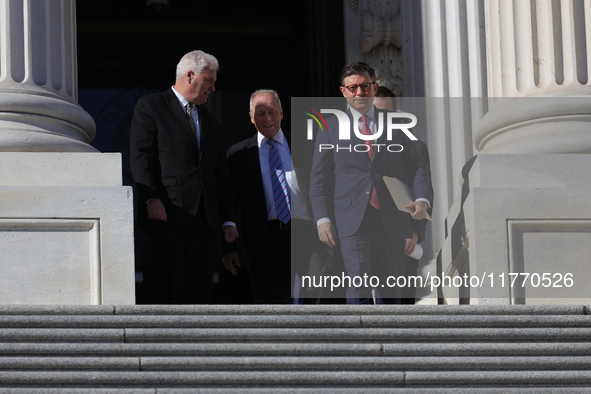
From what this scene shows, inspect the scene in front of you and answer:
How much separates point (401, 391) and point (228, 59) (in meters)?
9.45

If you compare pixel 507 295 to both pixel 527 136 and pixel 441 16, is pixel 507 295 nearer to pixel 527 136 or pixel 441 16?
pixel 527 136

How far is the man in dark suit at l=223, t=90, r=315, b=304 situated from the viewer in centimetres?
950

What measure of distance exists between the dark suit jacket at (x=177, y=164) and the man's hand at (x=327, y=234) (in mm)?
684

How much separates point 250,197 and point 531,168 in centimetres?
203

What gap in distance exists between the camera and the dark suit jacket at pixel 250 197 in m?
9.54

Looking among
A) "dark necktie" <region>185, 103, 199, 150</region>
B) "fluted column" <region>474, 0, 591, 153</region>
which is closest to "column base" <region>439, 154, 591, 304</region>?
"fluted column" <region>474, 0, 591, 153</region>

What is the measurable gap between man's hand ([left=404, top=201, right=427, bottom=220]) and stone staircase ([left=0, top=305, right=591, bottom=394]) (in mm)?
1496

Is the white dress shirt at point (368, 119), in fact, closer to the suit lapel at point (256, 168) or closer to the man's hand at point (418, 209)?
the man's hand at point (418, 209)

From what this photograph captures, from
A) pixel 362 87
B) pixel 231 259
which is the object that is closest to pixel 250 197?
pixel 231 259

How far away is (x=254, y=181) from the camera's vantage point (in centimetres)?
974

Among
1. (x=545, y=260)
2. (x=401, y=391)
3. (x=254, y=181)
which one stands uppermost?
(x=254, y=181)

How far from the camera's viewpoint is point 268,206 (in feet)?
31.6

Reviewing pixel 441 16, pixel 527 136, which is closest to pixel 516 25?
pixel 527 136

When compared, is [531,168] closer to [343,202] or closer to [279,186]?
[343,202]
